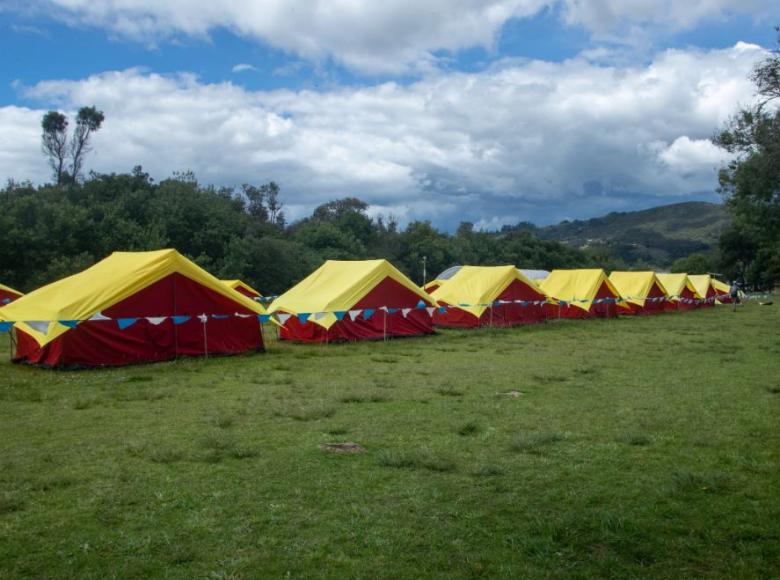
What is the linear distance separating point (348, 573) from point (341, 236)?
63.3 metres

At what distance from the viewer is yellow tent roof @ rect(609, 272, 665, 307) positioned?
34125 mm

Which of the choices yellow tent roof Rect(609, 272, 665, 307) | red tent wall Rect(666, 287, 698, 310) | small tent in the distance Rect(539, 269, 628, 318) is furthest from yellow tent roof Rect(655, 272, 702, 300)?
small tent in the distance Rect(539, 269, 628, 318)

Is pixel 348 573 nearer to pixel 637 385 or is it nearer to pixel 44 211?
pixel 637 385

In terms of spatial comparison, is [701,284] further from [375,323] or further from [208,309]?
[208,309]

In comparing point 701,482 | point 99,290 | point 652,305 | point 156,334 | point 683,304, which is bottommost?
point 701,482

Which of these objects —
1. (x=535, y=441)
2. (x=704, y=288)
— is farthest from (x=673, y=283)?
(x=535, y=441)

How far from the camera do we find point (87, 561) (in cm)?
407

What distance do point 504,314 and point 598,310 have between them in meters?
8.13

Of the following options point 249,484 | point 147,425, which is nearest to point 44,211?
point 147,425

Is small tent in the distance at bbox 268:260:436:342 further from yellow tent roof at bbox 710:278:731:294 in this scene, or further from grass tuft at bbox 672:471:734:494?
yellow tent roof at bbox 710:278:731:294

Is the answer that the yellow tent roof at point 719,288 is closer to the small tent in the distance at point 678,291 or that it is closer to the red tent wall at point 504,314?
the small tent in the distance at point 678,291

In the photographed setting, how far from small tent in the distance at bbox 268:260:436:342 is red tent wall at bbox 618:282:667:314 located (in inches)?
698

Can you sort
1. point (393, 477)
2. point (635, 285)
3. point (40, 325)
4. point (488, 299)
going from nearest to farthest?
point (393, 477) → point (40, 325) → point (488, 299) → point (635, 285)

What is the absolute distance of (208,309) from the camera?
1535 centimetres
